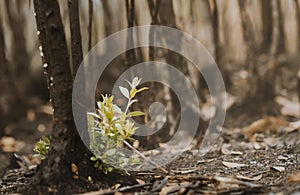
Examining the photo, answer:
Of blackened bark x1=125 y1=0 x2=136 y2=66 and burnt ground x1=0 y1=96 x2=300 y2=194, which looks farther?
blackened bark x1=125 y1=0 x2=136 y2=66

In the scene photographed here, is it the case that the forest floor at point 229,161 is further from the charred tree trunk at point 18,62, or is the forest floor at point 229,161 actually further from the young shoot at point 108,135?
the charred tree trunk at point 18,62

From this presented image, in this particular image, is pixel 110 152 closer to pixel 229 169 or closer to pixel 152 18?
pixel 229 169

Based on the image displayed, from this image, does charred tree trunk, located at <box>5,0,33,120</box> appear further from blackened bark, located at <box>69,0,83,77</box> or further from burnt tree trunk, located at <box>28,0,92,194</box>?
burnt tree trunk, located at <box>28,0,92,194</box>

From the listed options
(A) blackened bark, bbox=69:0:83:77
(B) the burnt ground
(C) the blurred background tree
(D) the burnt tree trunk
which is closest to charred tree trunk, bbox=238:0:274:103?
(C) the blurred background tree

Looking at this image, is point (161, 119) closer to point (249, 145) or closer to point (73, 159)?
point (249, 145)

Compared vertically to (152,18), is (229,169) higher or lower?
lower

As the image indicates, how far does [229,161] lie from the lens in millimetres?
2490

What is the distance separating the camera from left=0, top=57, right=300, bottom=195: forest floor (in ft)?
5.94

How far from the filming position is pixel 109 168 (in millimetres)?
1913

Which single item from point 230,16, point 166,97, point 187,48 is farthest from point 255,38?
point 166,97

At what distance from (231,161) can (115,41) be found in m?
1.62

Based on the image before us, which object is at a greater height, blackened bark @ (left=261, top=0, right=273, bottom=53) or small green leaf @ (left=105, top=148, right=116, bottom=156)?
blackened bark @ (left=261, top=0, right=273, bottom=53)

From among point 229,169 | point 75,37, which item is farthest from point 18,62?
point 229,169

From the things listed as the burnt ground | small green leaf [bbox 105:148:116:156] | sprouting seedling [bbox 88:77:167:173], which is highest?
sprouting seedling [bbox 88:77:167:173]
